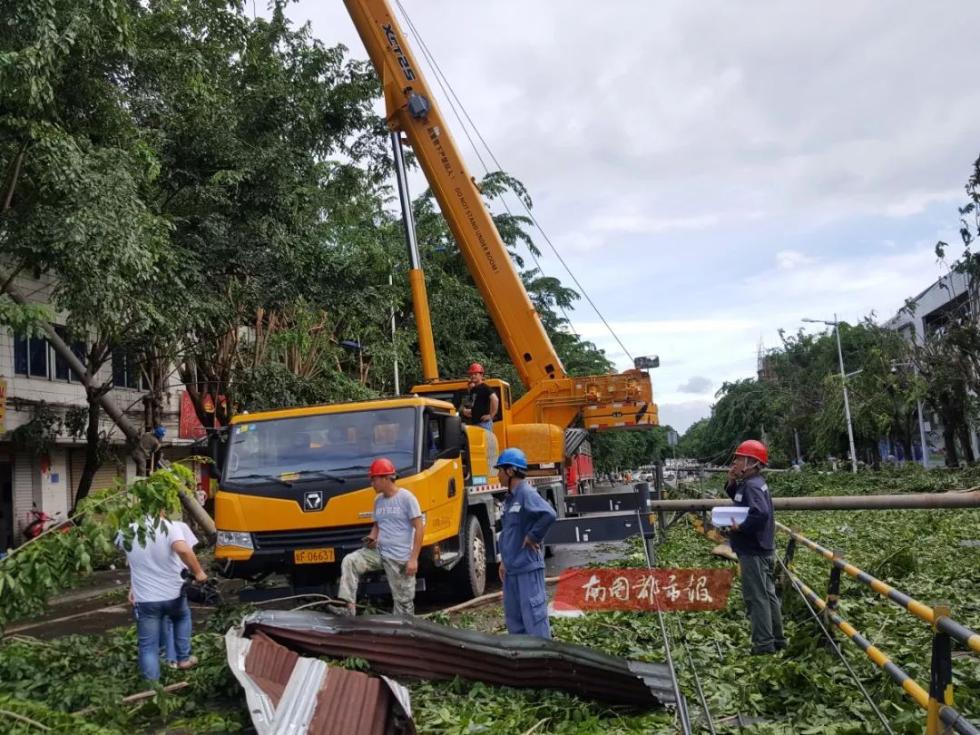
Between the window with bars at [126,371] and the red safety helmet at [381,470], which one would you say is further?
the window with bars at [126,371]

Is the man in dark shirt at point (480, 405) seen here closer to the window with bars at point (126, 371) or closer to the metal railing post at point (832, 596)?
the metal railing post at point (832, 596)

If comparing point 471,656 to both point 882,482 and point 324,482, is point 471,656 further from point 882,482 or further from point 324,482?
point 882,482

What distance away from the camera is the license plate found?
920 centimetres

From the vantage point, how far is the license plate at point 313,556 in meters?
9.20

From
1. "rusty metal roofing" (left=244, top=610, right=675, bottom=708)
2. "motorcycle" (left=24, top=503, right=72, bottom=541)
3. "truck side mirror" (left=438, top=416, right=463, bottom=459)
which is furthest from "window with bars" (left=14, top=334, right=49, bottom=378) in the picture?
"rusty metal roofing" (left=244, top=610, right=675, bottom=708)

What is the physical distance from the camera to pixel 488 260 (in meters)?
14.8

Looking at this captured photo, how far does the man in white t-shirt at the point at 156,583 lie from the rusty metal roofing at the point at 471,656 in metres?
1.19

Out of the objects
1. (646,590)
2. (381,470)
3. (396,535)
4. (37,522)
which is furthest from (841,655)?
(37,522)

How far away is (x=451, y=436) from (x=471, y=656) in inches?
166

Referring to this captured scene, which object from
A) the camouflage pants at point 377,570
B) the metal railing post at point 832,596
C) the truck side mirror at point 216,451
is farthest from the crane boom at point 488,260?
the metal railing post at point 832,596

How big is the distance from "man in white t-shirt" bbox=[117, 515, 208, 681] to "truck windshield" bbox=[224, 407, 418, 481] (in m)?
2.56

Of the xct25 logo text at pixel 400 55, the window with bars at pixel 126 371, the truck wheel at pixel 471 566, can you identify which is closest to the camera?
the truck wheel at pixel 471 566

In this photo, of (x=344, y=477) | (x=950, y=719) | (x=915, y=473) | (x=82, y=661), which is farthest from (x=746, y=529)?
(x=915, y=473)

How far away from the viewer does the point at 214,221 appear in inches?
609
